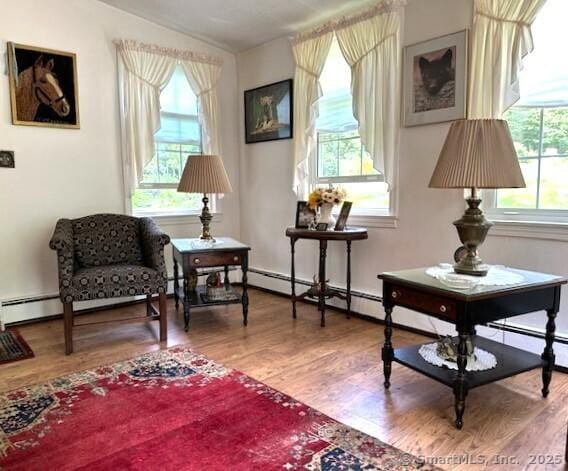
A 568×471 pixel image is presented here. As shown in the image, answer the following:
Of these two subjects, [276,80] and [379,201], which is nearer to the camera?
[379,201]

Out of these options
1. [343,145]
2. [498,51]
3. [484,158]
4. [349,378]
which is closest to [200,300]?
[349,378]

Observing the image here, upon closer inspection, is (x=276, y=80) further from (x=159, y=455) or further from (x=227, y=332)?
(x=159, y=455)

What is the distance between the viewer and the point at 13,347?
3088mm

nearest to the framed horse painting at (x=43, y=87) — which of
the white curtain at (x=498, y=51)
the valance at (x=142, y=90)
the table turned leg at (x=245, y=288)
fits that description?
the valance at (x=142, y=90)

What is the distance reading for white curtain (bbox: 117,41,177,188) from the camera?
399 centimetres

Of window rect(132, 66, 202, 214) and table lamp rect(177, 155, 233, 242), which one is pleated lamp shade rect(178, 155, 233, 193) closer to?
table lamp rect(177, 155, 233, 242)

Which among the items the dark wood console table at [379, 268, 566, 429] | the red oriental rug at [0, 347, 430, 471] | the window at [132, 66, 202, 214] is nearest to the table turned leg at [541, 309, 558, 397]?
the dark wood console table at [379, 268, 566, 429]

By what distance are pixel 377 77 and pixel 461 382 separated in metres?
2.32

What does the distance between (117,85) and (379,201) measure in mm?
2555

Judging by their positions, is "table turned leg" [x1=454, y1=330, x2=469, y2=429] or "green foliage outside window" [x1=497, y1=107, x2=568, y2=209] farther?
"green foliage outside window" [x1=497, y1=107, x2=568, y2=209]

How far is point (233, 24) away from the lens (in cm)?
405

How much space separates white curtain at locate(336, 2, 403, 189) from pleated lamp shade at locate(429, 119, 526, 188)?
1281 millimetres

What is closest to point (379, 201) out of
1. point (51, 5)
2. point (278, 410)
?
point (278, 410)

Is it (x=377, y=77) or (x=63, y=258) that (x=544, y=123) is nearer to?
(x=377, y=77)
